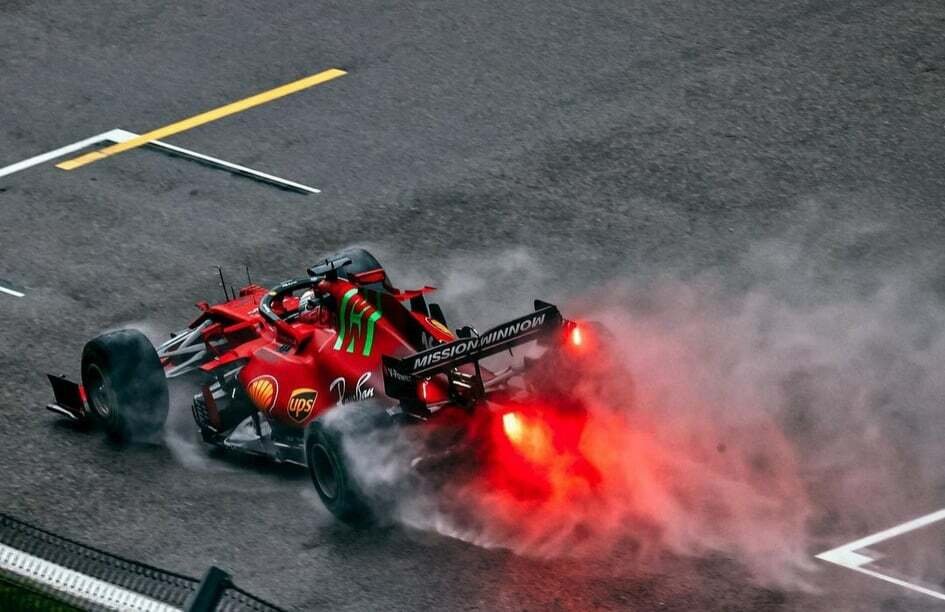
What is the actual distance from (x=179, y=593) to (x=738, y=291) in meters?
6.59

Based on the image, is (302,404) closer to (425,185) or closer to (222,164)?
(425,185)

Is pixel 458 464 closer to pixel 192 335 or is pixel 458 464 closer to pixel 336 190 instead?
pixel 192 335

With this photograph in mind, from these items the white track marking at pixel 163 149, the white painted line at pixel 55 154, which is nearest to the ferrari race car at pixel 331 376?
the white track marking at pixel 163 149

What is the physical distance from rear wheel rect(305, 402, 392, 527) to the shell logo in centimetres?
89

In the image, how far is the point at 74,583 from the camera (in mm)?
12242

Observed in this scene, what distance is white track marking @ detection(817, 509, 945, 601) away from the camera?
11.6 m

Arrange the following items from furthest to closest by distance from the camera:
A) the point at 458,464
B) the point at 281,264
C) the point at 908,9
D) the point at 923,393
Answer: the point at 908,9, the point at 281,264, the point at 923,393, the point at 458,464

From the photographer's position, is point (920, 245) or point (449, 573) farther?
point (920, 245)

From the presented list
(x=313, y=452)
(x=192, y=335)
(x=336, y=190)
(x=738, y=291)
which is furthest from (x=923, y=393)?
(x=336, y=190)

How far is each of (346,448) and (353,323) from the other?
1408mm

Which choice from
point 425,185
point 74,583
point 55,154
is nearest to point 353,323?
point 74,583

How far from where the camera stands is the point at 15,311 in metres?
16.7

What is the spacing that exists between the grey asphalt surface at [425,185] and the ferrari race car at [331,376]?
340mm

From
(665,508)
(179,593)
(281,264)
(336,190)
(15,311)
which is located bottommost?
(179,593)
